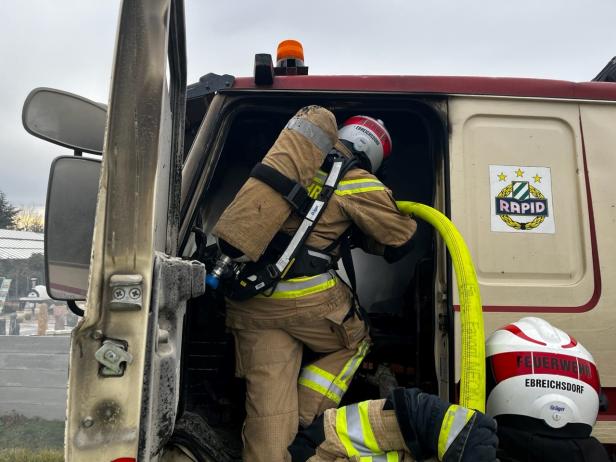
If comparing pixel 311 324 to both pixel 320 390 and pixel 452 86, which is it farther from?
pixel 452 86

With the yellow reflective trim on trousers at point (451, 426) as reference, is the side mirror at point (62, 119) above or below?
above

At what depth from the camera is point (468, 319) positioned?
1968mm

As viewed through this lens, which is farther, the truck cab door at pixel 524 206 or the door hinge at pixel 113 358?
the truck cab door at pixel 524 206

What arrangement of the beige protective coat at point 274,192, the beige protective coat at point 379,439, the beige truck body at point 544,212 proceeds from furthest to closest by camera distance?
the beige truck body at point 544,212, the beige protective coat at point 274,192, the beige protective coat at point 379,439

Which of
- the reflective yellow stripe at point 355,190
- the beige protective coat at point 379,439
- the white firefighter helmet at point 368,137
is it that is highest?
the white firefighter helmet at point 368,137

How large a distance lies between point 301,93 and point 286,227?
611 mm

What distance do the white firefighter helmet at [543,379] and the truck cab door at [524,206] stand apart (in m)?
0.24

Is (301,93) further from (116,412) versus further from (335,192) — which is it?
(116,412)

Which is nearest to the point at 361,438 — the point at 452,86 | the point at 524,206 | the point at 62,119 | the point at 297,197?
the point at 297,197

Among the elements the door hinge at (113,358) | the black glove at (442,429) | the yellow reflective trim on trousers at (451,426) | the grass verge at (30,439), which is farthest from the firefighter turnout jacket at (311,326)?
the grass verge at (30,439)

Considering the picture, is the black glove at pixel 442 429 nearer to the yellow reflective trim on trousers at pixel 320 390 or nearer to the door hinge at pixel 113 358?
the yellow reflective trim on trousers at pixel 320 390

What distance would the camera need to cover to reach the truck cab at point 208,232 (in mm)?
1125

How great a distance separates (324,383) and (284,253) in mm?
613

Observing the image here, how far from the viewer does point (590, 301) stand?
2172mm
